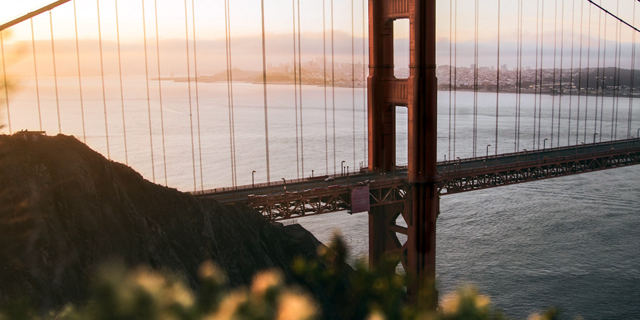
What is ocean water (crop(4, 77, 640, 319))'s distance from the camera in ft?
116

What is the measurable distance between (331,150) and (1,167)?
199 feet

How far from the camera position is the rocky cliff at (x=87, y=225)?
17031 millimetres

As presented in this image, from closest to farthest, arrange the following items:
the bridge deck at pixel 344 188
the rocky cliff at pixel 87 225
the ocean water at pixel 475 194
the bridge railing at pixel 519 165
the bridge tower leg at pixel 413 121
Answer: the rocky cliff at pixel 87 225 → the bridge deck at pixel 344 188 → the bridge tower leg at pixel 413 121 → the bridge railing at pixel 519 165 → the ocean water at pixel 475 194

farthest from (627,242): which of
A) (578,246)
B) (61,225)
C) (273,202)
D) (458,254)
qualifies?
(61,225)

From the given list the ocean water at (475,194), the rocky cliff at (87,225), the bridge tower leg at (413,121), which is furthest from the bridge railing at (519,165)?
the rocky cliff at (87,225)

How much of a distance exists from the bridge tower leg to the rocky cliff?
222 inches

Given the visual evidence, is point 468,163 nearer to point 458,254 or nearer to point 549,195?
point 458,254

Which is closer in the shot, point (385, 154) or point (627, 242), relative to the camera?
point (385, 154)

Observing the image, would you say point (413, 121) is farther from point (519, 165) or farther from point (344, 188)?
point (519, 165)

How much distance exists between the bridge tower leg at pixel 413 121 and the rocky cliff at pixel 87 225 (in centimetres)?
564

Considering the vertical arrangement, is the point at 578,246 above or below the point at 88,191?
below

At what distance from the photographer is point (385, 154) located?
30.3 meters

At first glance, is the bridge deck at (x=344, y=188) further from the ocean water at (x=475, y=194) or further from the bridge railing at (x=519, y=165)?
the ocean water at (x=475, y=194)

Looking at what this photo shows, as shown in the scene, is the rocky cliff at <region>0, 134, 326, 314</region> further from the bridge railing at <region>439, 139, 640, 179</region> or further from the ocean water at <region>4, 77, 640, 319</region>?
the bridge railing at <region>439, 139, 640, 179</region>
